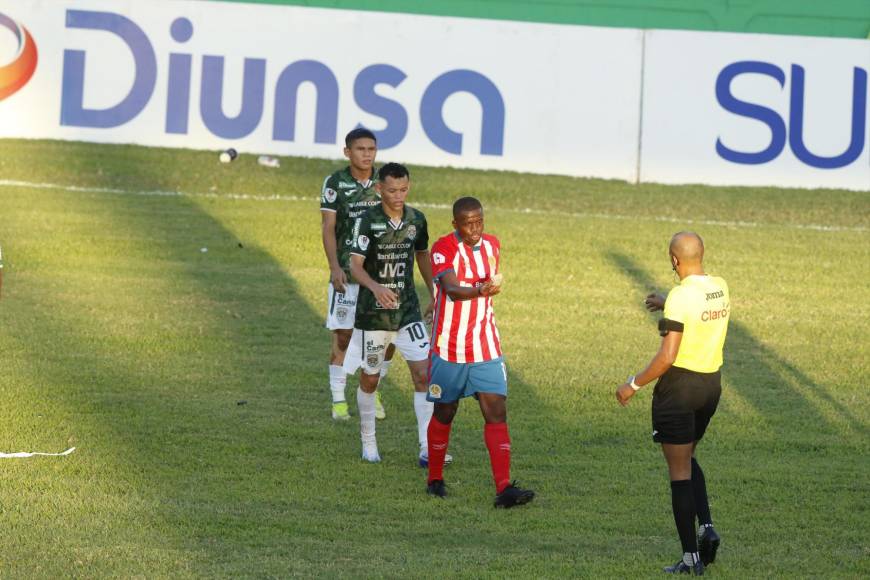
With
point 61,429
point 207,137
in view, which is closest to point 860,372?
point 61,429

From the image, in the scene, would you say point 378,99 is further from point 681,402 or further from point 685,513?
point 685,513

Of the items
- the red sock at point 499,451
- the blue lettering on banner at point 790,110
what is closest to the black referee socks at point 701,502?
the red sock at point 499,451

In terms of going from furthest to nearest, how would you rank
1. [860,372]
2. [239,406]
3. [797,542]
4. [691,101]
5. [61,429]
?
[691,101] → [860,372] → [239,406] → [61,429] → [797,542]

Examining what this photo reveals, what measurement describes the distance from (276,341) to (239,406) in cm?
251

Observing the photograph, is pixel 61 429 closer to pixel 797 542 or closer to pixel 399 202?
pixel 399 202

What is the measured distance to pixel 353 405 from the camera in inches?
464

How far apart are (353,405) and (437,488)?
264 cm

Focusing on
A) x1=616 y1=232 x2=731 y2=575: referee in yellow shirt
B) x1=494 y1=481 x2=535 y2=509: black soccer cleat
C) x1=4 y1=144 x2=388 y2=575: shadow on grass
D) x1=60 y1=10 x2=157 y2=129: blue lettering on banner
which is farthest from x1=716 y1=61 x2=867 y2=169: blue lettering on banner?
x1=616 y1=232 x2=731 y2=575: referee in yellow shirt

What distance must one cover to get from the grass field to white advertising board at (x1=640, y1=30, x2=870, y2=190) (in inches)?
15.0

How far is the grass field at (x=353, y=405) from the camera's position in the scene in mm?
8234

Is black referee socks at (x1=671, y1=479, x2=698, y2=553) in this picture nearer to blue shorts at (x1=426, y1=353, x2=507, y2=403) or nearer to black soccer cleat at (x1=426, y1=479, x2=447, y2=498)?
blue shorts at (x1=426, y1=353, x2=507, y2=403)

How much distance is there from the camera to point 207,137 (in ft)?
72.6

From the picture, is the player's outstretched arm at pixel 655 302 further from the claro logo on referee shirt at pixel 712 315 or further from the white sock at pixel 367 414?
the white sock at pixel 367 414

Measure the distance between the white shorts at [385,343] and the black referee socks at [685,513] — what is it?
2782mm
